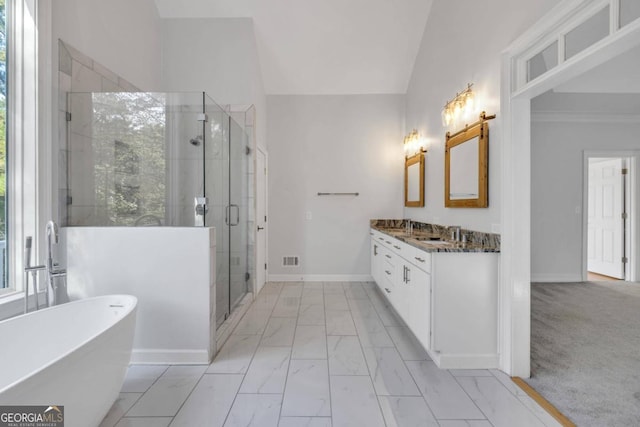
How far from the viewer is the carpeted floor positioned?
1.69 meters

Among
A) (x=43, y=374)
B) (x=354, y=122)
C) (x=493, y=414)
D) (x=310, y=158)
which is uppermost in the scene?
(x=354, y=122)

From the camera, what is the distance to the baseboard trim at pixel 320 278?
4.50 meters

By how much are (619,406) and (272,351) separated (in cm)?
223

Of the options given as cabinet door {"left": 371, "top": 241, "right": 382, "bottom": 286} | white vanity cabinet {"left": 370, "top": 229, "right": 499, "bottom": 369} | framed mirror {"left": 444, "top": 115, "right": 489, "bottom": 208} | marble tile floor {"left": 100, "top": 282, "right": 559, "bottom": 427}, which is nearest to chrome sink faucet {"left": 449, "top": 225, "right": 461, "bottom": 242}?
framed mirror {"left": 444, "top": 115, "right": 489, "bottom": 208}

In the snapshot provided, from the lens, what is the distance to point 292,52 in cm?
390

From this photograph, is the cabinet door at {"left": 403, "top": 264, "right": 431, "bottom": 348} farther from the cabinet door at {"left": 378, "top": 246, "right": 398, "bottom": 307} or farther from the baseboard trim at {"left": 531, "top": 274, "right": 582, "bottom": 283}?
the baseboard trim at {"left": 531, "top": 274, "right": 582, "bottom": 283}

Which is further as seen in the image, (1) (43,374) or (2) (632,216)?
(2) (632,216)

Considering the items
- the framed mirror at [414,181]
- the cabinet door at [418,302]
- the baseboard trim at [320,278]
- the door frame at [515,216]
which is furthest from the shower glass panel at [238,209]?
the door frame at [515,216]

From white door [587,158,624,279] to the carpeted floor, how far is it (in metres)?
1.19

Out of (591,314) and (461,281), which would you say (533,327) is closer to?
(591,314)

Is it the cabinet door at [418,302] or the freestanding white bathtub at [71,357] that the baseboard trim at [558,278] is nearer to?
the cabinet door at [418,302]

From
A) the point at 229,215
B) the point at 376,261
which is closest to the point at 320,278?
the point at 376,261

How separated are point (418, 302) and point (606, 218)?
483 cm

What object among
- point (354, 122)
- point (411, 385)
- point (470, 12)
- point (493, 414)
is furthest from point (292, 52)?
point (493, 414)
